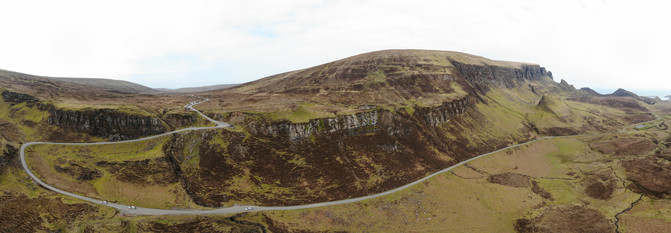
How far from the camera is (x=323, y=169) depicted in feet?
291

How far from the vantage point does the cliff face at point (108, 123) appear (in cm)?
8950

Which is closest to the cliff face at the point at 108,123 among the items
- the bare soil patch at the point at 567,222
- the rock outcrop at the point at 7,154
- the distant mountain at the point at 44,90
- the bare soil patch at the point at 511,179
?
the rock outcrop at the point at 7,154

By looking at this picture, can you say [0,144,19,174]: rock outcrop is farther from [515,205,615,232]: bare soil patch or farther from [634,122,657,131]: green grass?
[634,122,657,131]: green grass

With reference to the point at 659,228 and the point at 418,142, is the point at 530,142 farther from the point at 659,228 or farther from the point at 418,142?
the point at 659,228

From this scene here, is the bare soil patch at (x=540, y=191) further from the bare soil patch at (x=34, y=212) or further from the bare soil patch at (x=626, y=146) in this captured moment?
the bare soil patch at (x=34, y=212)

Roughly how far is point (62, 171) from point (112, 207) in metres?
24.2

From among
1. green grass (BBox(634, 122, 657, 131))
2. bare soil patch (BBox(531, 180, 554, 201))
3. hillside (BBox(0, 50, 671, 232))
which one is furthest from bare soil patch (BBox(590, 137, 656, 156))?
green grass (BBox(634, 122, 657, 131))

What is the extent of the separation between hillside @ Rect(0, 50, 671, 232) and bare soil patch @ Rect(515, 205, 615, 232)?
1.54 feet

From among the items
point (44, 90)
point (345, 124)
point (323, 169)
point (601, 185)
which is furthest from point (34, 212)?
point (601, 185)

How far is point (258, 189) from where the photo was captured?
78.5 metres

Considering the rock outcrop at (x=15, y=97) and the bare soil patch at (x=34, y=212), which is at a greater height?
the rock outcrop at (x=15, y=97)

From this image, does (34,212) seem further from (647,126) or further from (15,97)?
(647,126)

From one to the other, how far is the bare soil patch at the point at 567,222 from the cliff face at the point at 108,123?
11845 centimetres

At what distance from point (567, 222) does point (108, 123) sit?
483 feet
